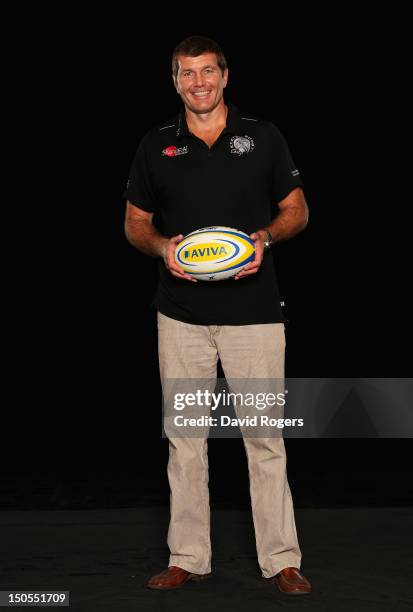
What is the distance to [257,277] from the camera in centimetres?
275

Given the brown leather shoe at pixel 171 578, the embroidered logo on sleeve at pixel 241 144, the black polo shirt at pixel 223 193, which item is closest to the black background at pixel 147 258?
the brown leather shoe at pixel 171 578

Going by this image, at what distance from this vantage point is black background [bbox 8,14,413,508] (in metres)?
4.95

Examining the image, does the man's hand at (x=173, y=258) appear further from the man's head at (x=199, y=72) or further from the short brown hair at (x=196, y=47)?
the short brown hair at (x=196, y=47)

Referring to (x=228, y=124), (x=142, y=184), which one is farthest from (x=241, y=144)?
(x=142, y=184)

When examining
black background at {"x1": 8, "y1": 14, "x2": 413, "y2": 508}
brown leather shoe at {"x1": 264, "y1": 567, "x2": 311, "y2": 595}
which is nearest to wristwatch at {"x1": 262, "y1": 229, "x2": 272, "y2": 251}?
brown leather shoe at {"x1": 264, "y1": 567, "x2": 311, "y2": 595}

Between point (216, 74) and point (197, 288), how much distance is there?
55 centimetres

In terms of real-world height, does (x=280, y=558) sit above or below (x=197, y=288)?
below

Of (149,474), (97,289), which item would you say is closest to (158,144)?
(149,474)

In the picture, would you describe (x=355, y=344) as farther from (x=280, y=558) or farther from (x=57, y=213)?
(x=280, y=558)

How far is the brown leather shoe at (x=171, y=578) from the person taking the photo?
2658 mm

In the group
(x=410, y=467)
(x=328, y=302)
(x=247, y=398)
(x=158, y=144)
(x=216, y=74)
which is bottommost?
(x=410, y=467)

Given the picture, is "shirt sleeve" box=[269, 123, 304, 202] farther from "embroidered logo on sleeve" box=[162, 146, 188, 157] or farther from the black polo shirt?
"embroidered logo on sleeve" box=[162, 146, 188, 157]

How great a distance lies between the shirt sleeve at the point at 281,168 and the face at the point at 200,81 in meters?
0.18

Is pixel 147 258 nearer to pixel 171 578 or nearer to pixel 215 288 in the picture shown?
pixel 215 288
